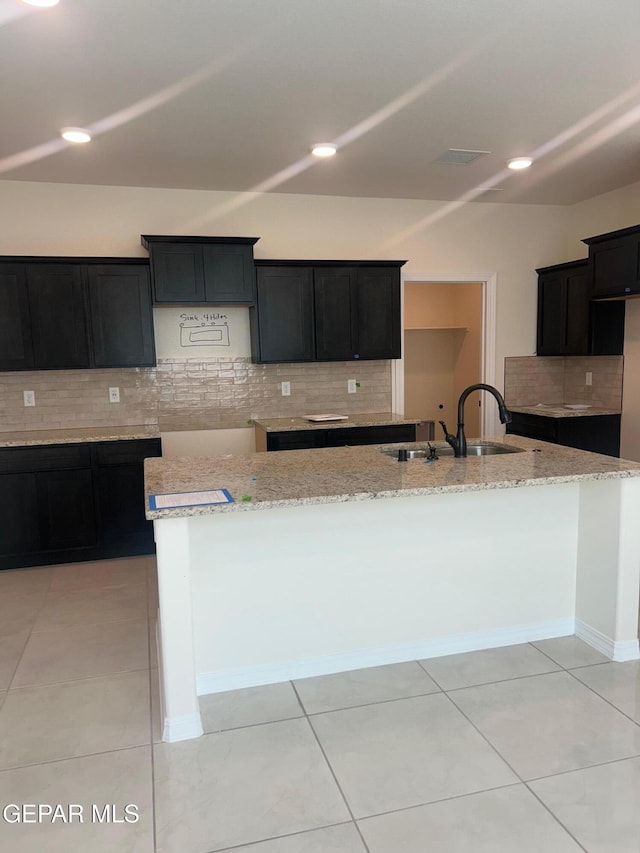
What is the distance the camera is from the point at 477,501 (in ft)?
9.19

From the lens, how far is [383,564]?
8.91ft

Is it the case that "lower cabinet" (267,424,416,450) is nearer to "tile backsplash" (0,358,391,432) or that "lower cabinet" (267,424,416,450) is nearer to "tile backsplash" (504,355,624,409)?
"tile backsplash" (0,358,391,432)

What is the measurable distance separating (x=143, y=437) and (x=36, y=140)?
6.46 feet

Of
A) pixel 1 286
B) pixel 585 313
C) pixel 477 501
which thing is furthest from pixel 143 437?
pixel 585 313

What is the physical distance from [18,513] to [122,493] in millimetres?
693

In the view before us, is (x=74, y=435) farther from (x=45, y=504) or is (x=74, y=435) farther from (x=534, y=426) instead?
(x=534, y=426)

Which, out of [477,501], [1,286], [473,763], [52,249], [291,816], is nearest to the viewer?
[291,816]

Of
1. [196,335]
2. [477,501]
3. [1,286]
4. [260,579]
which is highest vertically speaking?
[1,286]

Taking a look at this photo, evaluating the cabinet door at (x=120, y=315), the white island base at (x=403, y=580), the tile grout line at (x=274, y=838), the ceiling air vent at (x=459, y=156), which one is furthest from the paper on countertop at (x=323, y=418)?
the tile grout line at (x=274, y=838)

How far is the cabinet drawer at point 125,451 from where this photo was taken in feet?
13.8

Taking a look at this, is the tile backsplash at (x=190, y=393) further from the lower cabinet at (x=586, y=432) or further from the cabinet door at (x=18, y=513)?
the lower cabinet at (x=586, y=432)

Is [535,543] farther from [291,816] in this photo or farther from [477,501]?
[291,816]

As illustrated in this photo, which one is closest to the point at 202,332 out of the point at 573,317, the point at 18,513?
the point at 18,513

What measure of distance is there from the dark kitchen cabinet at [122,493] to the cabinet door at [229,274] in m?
1.21
